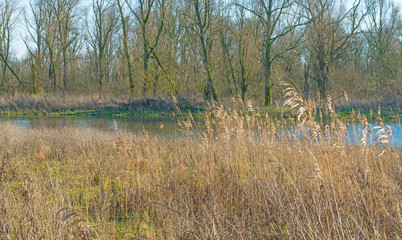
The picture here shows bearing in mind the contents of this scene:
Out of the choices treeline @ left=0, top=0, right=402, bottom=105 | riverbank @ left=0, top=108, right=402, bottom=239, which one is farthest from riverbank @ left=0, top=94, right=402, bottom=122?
riverbank @ left=0, top=108, right=402, bottom=239

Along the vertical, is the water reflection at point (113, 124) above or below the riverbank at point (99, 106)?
below

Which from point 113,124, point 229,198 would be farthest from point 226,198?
point 113,124

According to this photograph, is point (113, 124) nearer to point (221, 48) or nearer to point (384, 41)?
point (221, 48)

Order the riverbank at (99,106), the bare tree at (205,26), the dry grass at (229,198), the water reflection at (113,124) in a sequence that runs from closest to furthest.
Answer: the dry grass at (229,198), the water reflection at (113,124), the bare tree at (205,26), the riverbank at (99,106)

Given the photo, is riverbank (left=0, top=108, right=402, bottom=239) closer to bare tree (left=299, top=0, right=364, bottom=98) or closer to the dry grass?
the dry grass

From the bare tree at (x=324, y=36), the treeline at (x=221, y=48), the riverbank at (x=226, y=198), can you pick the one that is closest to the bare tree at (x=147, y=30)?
the treeline at (x=221, y=48)

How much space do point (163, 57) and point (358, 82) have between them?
13.8 metres

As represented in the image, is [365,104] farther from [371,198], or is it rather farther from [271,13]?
[371,198]

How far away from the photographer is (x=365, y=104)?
18688mm

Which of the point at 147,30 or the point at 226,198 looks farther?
the point at 147,30

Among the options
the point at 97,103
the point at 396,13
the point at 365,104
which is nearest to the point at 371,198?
the point at 365,104

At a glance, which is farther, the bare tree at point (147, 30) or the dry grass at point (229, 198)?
the bare tree at point (147, 30)

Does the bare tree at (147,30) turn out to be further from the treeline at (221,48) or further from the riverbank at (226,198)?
the riverbank at (226,198)

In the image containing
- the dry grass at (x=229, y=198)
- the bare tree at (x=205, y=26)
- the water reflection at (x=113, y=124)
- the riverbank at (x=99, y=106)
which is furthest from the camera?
the riverbank at (x=99, y=106)
